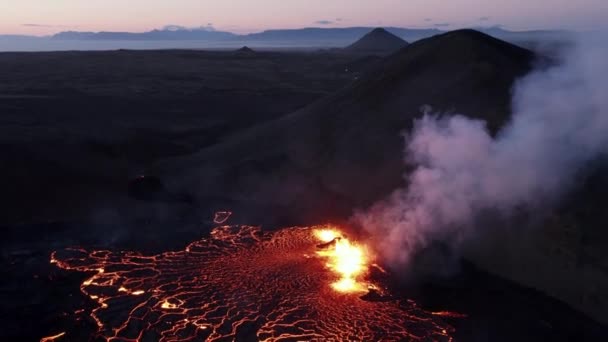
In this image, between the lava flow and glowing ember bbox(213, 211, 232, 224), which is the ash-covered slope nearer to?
glowing ember bbox(213, 211, 232, 224)

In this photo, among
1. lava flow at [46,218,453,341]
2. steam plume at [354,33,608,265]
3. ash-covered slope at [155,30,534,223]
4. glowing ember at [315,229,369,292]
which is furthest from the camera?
ash-covered slope at [155,30,534,223]

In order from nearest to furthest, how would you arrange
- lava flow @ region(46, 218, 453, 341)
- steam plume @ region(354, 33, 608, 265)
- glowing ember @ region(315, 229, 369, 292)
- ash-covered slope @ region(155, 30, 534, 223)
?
lava flow @ region(46, 218, 453, 341) < glowing ember @ region(315, 229, 369, 292) < steam plume @ region(354, 33, 608, 265) < ash-covered slope @ region(155, 30, 534, 223)

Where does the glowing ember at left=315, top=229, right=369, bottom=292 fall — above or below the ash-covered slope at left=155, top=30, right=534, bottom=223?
below

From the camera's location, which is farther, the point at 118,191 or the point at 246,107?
the point at 246,107

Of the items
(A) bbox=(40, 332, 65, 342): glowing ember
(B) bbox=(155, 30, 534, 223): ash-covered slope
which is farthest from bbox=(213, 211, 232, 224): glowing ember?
(A) bbox=(40, 332, 65, 342): glowing ember

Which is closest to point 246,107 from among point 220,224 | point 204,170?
point 204,170

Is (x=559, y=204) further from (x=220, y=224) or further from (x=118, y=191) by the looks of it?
(x=118, y=191)

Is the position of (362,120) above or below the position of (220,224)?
above

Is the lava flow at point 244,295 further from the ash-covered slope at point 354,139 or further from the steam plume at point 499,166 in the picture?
the ash-covered slope at point 354,139
